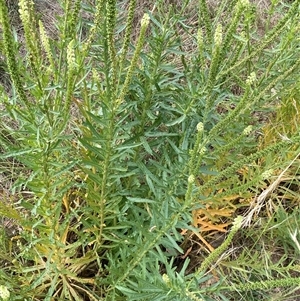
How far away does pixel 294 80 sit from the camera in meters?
2.12

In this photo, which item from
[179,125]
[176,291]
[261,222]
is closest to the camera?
[176,291]

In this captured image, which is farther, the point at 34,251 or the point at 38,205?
the point at 34,251

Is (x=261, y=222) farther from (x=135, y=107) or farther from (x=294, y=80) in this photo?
(x=135, y=107)

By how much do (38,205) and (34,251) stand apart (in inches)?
17.8

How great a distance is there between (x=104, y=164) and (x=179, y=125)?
551mm

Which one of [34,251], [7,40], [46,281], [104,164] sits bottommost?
[46,281]

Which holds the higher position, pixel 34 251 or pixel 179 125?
pixel 179 125

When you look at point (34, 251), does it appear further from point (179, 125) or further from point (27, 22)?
point (27, 22)

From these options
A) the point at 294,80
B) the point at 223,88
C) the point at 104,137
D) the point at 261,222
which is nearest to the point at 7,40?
the point at 104,137

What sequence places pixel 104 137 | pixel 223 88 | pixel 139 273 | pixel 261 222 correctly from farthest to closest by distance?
pixel 261 222
pixel 223 88
pixel 139 273
pixel 104 137

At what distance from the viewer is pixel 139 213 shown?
222cm

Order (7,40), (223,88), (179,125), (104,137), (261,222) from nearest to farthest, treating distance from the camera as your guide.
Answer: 1. (7,40)
2. (104,137)
3. (223,88)
4. (179,125)
5. (261,222)

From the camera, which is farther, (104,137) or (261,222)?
(261,222)

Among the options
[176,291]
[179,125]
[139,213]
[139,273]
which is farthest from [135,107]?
[176,291]
